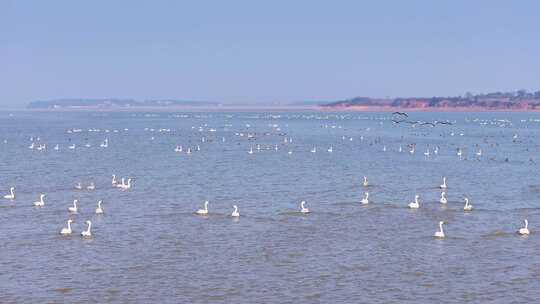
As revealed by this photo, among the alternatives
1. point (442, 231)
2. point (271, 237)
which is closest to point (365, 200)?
point (442, 231)

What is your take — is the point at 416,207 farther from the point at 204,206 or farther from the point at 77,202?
the point at 77,202

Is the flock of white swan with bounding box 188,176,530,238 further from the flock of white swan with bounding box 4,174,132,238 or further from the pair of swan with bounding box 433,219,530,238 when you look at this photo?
the flock of white swan with bounding box 4,174,132,238

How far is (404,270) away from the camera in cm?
3431

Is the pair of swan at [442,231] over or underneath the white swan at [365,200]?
over

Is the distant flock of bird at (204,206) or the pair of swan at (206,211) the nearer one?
the distant flock of bird at (204,206)

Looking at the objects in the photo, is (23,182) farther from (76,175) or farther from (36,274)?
(36,274)

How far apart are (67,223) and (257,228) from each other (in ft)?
31.2

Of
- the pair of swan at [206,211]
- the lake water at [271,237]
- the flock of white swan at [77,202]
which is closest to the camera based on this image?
the lake water at [271,237]

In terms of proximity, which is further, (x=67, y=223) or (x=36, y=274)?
(x=67, y=223)

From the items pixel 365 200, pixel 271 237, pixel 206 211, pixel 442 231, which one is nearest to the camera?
pixel 271 237

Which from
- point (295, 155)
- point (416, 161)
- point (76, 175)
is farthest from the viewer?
point (295, 155)

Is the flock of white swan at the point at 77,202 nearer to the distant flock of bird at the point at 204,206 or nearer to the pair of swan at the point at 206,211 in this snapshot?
the distant flock of bird at the point at 204,206

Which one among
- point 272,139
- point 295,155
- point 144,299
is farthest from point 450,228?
point 272,139

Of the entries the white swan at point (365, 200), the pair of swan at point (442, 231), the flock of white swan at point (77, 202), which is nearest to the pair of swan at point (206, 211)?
the flock of white swan at point (77, 202)
